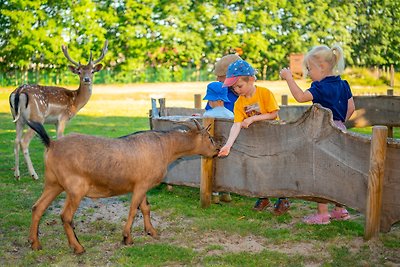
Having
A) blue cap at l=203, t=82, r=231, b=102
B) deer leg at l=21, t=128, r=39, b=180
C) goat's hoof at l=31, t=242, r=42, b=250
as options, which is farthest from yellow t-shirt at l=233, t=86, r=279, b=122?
deer leg at l=21, t=128, r=39, b=180

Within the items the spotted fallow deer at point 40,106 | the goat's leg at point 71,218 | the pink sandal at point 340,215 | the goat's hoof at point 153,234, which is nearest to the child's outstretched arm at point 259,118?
the pink sandal at point 340,215

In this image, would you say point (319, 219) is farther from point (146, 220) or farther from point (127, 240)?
point (127, 240)

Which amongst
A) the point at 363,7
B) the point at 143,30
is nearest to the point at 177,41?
the point at 143,30

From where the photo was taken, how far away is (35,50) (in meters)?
35.4

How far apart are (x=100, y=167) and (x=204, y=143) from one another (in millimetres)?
1390

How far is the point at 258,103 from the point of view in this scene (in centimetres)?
758

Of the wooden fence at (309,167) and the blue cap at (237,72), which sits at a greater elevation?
the blue cap at (237,72)

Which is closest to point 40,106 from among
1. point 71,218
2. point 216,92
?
point 216,92

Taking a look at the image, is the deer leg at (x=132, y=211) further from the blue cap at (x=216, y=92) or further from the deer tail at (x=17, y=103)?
the deer tail at (x=17, y=103)

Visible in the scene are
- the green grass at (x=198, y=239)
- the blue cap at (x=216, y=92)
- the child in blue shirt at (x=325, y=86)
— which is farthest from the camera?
the blue cap at (x=216, y=92)

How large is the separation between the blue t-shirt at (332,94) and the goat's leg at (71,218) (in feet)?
9.90

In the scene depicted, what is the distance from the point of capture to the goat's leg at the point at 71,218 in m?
6.35

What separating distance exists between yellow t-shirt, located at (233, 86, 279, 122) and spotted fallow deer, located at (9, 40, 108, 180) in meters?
4.38

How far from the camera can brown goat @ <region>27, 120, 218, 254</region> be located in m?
6.36
